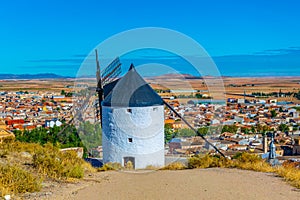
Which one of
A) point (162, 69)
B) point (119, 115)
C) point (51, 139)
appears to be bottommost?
point (51, 139)

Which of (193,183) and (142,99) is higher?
(142,99)

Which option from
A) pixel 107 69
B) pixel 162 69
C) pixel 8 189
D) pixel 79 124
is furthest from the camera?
pixel 79 124

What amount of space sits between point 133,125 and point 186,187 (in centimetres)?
616

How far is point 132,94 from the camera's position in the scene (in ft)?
45.5

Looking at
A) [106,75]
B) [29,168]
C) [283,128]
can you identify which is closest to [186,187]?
[29,168]

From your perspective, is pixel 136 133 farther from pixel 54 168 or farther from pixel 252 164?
pixel 54 168

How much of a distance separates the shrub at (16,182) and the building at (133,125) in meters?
6.59

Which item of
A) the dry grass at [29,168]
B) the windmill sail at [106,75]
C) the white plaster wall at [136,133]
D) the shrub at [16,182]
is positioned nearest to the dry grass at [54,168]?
the dry grass at [29,168]

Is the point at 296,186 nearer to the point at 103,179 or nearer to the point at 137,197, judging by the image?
the point at 137,197

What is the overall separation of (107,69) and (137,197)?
12.2m

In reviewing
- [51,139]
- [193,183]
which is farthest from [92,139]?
[193,183]

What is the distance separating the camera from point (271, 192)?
726cm

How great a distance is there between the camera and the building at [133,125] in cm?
1365

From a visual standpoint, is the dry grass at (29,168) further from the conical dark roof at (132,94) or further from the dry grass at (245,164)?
the conical dark roof at (132,94)
